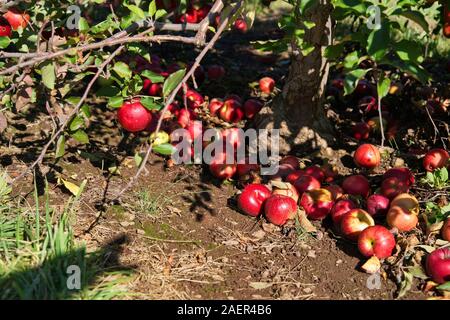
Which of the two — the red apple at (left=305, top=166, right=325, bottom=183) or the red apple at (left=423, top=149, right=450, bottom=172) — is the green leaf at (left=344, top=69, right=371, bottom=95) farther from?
the red apple at (left=423, top=149, right=450, bottom=172)

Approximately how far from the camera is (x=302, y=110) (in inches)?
154

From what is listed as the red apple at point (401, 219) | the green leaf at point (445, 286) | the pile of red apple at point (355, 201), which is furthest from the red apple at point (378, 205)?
the green leaf at point (445, 286)

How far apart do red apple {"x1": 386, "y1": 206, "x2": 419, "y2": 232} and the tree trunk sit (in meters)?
0.91

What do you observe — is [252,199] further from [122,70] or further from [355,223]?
[122,70]

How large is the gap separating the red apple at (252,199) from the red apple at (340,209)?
36 centimetres

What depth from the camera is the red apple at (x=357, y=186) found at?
3.42 metres

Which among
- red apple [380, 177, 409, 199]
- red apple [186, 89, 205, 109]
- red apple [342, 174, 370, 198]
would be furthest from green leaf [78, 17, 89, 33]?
red apple [380, 177, 409, 199]

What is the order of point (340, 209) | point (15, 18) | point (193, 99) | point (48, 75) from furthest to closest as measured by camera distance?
1. point (193, 99)
2. point (15, 18)
3. point (340, 209)
4. point (48, 75)

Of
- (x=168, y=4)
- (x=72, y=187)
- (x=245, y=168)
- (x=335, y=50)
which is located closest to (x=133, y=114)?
(x=72, y=187)

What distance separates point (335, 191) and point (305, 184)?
0.17 meters

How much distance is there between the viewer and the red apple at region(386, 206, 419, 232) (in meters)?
3.08

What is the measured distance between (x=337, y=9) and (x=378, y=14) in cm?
26
